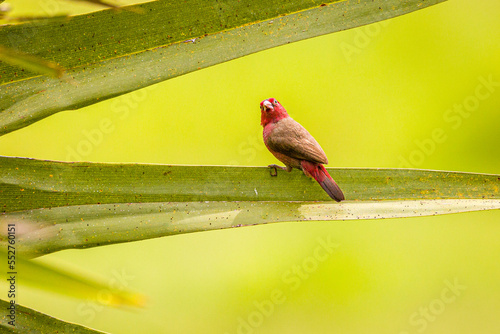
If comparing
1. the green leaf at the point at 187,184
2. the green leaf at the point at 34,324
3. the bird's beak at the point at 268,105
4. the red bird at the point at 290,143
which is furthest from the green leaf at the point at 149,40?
the bird's beak at the point at 268,105

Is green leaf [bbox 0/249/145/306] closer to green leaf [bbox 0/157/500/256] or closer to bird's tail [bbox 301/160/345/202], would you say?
green leaf [bbox 0/157/500/256]

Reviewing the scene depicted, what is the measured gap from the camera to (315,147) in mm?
1243

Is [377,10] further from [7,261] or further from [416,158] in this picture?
[416,158]

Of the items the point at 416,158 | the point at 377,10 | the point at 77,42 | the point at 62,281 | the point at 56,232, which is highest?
the point at 416,158

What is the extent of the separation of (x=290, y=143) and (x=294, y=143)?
0.01m

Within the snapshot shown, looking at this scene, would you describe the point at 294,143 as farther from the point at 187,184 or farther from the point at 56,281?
the point at 56,281

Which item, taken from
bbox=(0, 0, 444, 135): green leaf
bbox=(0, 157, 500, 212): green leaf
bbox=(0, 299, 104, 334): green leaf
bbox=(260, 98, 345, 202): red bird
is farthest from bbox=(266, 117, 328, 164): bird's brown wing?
bbox=(0, 299, 104, 334): green leaf

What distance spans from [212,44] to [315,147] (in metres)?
0.61

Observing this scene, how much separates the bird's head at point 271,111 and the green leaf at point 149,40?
0.64 meters

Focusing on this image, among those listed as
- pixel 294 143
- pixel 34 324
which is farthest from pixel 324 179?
pixel 34 324

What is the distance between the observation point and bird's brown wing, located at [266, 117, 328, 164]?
1.21m

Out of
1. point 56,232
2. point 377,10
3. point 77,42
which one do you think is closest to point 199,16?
point 77,42

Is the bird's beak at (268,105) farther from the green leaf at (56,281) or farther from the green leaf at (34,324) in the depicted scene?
the green leaf at (56,281)

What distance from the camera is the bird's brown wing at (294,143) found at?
3.98ft
